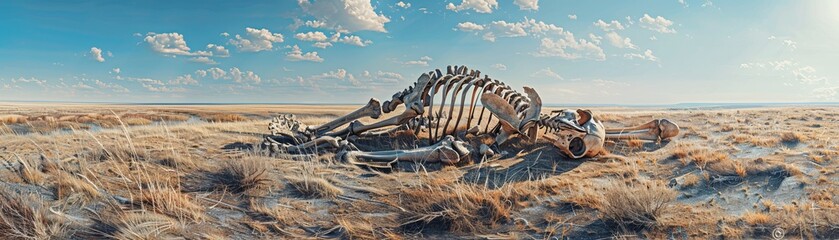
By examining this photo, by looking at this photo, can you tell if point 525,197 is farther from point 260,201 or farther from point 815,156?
point 815,156

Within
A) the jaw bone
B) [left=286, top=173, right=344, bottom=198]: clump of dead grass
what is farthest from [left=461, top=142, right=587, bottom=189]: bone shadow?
the jaw bone

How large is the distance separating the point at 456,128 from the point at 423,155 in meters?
1.48

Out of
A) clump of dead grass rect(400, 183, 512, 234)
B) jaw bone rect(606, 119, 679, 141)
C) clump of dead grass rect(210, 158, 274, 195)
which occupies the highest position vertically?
jaw bone rect(606, 119, 679, 141)

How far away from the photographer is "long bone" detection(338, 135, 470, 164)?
7145mm

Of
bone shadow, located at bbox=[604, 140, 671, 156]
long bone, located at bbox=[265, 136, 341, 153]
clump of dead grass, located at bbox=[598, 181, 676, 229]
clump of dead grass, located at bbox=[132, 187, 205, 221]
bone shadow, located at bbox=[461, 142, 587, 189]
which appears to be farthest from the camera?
bone shadow, located at bbox=[604, 140, 671, 156]

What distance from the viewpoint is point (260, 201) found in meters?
4.97

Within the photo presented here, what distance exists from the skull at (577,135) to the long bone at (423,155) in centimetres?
150

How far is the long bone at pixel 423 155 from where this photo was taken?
7.14m

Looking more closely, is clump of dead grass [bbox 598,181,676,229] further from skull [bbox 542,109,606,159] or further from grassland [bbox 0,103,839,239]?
skull [bbox 542,109,606,159]

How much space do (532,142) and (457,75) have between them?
6.26 ft

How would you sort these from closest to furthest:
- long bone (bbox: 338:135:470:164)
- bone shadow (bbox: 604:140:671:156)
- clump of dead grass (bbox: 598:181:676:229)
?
clump of dead grass (bbox: 598:181:676:229), long bone (bbox: 338:135:470:164), bone shadow (bbox: 604:140:671:156)

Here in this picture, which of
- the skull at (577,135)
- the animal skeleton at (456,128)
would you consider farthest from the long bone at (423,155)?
the skull at (577,135)

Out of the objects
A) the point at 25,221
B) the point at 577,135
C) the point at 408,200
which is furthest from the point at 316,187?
the point at 577,135

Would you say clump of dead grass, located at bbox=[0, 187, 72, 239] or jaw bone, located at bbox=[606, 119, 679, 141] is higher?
jaw bone, located at bbox=[606, 119, 679, 141]
